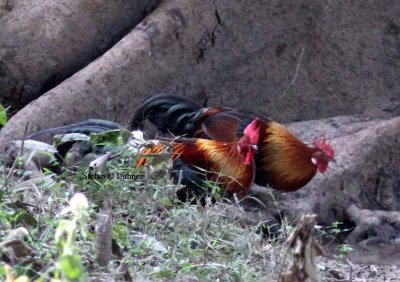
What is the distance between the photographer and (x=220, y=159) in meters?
5.45

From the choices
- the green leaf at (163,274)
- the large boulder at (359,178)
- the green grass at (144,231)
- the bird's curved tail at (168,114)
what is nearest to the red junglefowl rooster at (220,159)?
the bird's curved tail at (168,114)

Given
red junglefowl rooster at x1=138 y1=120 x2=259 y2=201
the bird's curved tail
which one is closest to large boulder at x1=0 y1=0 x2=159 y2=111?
the bird's curved tail

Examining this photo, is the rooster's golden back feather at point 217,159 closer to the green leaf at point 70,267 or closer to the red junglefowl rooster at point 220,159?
the red junglefowl rooster at point 220,159

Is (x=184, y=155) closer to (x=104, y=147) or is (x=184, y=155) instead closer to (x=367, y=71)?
(x=104, y=147)

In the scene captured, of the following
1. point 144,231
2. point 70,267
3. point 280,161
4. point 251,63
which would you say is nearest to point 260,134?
point 280,161

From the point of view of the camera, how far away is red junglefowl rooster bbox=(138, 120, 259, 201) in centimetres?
524

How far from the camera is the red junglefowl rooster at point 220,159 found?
5.24 meters

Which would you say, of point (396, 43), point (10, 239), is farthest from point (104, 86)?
point (10, 239)

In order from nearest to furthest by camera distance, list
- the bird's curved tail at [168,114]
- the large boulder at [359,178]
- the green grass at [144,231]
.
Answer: the green grass at [144,231] → the bird's curved tail at [168,114] → the large boulder at [359,178]

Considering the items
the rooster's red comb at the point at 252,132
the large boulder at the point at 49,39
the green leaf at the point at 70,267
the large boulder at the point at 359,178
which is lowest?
the large boulder at the point at 359,178

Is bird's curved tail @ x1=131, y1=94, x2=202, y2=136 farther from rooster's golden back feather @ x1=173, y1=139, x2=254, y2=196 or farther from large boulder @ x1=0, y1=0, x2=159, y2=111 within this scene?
large boulder @ x1=0, y1=0, x2=159, y2=111

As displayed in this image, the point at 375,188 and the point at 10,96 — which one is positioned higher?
the point at 10,96

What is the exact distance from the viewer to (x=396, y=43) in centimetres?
718

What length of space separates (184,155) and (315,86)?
1.97 m
